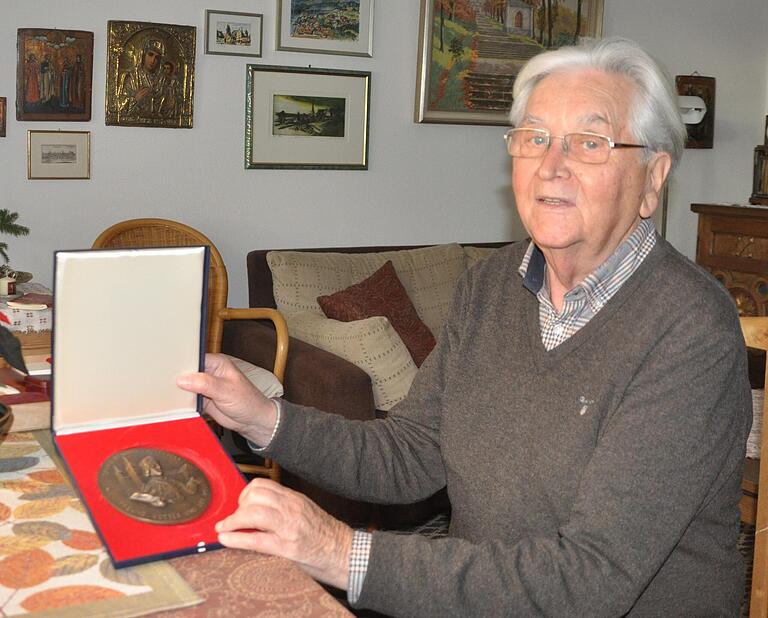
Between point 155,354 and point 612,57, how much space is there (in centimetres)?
80

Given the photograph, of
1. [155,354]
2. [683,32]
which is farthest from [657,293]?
[683,32]

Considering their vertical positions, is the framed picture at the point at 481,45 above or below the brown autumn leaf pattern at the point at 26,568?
above

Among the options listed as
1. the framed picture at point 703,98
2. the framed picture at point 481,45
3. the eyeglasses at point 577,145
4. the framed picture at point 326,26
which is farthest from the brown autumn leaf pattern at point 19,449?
the framed picture at point 703,98

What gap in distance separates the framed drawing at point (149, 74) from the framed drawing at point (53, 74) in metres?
0.10

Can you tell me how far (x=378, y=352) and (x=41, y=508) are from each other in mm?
2224

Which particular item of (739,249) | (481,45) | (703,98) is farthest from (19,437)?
(703,98)

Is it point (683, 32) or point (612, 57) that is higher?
point (683, 32)

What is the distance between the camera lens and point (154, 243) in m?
4.04

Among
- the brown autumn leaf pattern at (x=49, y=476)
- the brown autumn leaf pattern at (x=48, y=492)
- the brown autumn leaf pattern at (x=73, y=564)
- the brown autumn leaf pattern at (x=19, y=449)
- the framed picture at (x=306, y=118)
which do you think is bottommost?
the brown autumn leaf pattern at (x=73, y=564)

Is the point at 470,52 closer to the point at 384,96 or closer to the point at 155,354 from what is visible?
the point at 384,96

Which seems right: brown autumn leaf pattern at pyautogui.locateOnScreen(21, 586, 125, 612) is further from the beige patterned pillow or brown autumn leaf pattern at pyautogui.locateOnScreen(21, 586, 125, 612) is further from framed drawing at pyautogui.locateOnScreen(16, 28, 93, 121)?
framed drawing at pyautogui.locateOnScreen(16, 28, 93, 121)

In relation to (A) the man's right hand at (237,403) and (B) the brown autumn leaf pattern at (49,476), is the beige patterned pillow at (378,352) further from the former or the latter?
(B) the brown autumn leaf pattern at (49,476)

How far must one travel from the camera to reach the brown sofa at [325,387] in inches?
128

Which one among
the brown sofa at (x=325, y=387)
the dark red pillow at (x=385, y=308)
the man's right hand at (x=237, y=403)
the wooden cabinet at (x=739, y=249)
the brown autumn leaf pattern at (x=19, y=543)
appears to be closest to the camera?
the brown autumn leaf pattern at (x=19, y=543)
